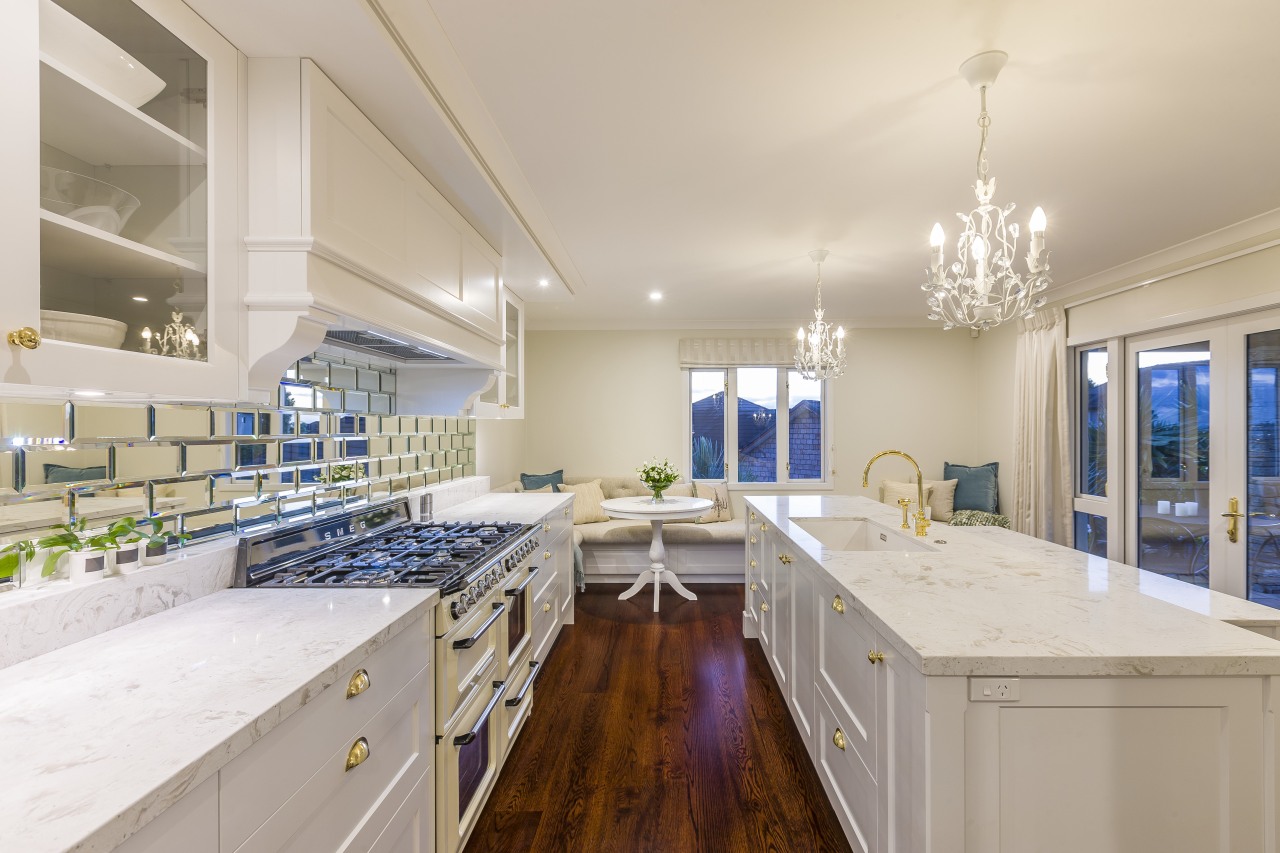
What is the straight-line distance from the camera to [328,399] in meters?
2.31

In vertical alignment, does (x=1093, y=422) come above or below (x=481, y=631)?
above

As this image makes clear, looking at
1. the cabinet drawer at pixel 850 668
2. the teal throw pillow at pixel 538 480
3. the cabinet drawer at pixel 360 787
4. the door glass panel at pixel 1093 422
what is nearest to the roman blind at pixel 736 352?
the teal throw pillow at pixel 538 480

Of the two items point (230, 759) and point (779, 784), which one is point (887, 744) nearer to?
point (779, 784)

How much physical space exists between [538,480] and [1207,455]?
15.4ft

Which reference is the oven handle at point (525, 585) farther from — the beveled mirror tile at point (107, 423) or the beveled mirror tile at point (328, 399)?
the beveled mirror tile at point (107, 423)

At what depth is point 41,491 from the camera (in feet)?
3.94

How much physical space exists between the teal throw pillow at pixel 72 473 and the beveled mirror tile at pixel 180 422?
163mm

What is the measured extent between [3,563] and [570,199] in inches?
87.0

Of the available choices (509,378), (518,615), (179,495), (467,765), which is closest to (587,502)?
(509,378)

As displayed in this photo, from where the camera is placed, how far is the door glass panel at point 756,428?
5906 mm

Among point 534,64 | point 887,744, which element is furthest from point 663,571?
point 534,64

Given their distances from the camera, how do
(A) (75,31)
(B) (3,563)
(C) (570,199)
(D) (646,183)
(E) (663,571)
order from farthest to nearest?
(E) (663,571) → (C) (570,199) → (D) (646,183) → (B) (3,563) → (A) (75,31)

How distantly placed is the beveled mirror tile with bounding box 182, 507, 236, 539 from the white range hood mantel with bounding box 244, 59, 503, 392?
1.60 ft

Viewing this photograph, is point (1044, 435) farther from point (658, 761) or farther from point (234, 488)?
point (234, 488)
